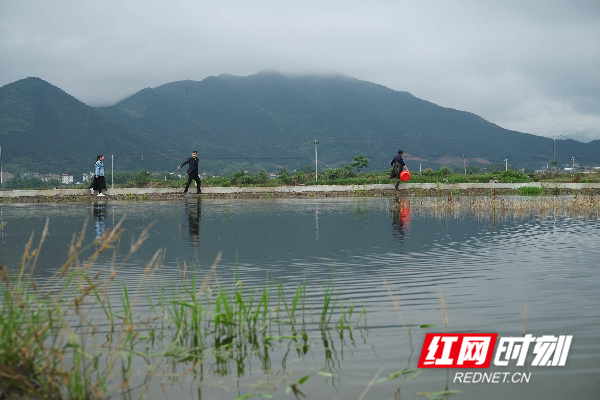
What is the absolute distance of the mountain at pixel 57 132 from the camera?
140250 millimetres

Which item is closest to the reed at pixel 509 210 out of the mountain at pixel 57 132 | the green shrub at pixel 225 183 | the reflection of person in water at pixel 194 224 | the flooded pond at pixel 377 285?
the flooded pond at pixel 377 285

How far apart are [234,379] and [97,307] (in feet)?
8.37

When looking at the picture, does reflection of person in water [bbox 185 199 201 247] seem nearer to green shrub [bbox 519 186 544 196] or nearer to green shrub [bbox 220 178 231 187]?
green shrub [bbox 220 178 231 187]

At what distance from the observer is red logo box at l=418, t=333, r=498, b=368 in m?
4.48

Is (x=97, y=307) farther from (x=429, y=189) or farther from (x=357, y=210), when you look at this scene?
(x=429, y=189)

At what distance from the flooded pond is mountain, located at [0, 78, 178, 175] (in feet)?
387

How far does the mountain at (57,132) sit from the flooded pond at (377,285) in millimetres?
118100

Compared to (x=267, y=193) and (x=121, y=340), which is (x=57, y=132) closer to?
(x=267, y=193)

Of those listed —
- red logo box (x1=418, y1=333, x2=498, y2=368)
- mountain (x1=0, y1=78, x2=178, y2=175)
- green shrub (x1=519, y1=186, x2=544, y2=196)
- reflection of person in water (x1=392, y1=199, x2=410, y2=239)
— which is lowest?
red logo box (x1=418, y1=333, x2=498, y2=368)

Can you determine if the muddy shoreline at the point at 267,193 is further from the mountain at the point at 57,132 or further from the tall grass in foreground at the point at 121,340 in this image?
the mountain at the point at 57,132

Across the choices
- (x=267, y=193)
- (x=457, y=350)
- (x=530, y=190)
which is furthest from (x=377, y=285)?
(x=530, y=190)

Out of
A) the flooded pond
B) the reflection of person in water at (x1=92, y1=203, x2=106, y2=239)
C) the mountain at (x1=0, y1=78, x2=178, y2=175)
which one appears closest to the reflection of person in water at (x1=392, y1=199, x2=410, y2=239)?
the flooded pond

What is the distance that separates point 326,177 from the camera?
135ft

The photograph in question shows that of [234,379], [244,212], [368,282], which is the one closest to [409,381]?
[234,379]
